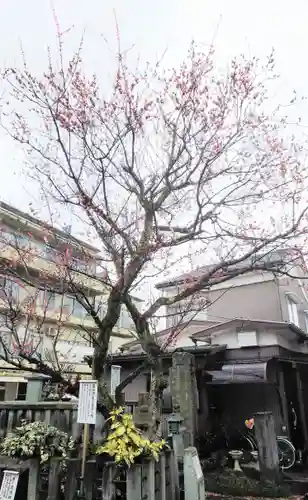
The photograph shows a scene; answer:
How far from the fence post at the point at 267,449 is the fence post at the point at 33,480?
5.87 meters

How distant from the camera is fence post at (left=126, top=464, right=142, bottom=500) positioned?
14.7ft

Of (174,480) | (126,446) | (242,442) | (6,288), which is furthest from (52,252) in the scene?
(242,442)

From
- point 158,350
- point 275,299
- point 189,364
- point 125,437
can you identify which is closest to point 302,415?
point 275,299

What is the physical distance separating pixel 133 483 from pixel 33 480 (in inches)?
47.9

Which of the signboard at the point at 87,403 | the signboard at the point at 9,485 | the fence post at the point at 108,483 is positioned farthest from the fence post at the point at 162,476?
the signboard at the point at 9,485

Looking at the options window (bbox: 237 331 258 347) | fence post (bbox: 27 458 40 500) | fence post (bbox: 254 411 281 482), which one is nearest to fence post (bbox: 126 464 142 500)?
fence post (bbox: 27 458 40 500)

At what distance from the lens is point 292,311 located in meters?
17.1

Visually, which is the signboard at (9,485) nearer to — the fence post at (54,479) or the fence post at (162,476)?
the fence post at (54,479)

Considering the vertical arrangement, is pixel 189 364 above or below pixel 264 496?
above

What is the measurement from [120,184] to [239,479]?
22.8 ft

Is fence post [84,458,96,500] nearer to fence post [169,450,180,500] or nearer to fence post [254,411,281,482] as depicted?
fence post [169,450,180,500]

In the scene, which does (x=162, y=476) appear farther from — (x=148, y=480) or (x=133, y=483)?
(x=133, y=483)

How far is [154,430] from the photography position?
6.29 meters

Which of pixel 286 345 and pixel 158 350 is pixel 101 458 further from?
pixel 286 345
